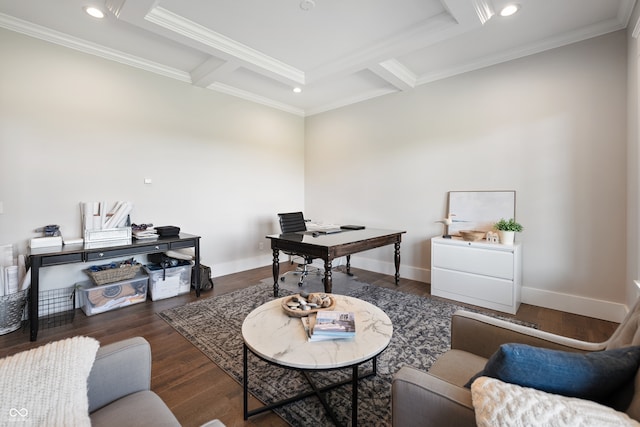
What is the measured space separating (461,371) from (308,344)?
27.9 inches

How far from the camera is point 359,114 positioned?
15.2 feet

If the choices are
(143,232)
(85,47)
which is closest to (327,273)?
(143,232)

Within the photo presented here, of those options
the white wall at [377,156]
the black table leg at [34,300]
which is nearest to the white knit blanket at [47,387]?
the black table leg at [34,300]

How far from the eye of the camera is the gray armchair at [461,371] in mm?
896

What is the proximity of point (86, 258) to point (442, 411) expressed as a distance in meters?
3.15

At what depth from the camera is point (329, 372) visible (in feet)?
6.50

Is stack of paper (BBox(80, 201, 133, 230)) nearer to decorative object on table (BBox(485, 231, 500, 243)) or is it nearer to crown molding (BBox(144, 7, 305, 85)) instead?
crown molding (BBox(144, 7, 305, 85))

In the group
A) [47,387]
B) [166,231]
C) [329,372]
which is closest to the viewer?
[47,387]

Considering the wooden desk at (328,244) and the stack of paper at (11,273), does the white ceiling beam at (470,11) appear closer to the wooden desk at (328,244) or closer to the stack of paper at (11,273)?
the wooden desk at (328,244)

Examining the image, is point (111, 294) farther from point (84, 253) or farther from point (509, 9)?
point (509, 9)

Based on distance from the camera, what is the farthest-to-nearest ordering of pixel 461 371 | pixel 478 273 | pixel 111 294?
pixel 478 273
pixel 111 294
pixel 461 371

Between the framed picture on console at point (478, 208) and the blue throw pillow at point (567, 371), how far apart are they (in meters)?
2.79

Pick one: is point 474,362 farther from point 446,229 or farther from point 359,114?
point 359,114

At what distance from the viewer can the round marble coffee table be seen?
1271 millimetres
